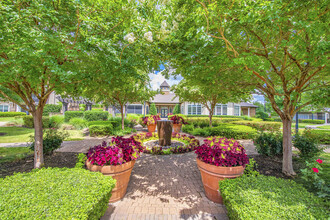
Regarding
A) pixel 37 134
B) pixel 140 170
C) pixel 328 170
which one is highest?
pixel 37 134

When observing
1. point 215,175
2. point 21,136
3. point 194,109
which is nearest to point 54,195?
point 215,175

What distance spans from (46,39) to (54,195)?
2.63 metres

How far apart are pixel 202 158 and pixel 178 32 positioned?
326cm

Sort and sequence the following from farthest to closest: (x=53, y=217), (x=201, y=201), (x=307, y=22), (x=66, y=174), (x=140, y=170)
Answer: (x=140, y=170)
(x=201, y=201)
(x=66, y=174)
(x=307, y=22)
(x=53, y=217)

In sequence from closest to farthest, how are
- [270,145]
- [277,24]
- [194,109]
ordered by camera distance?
[277,24] → [270,145] → [194,109]

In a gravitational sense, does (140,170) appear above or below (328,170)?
below

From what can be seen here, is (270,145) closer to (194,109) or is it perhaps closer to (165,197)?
(165,197)

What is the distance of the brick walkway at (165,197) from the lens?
263 centimetres

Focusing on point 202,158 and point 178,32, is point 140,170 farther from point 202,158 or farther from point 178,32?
point 178,32

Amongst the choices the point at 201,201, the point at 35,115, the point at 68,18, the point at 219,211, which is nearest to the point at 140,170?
the point at 201,201

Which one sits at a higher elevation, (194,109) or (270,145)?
(194,109)

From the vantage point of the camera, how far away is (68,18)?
3346mm

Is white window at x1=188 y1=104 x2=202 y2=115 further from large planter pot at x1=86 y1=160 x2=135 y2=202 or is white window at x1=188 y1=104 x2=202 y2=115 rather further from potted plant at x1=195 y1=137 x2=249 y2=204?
large planter pot at x1=86 y1=160 x2=135 y2=202

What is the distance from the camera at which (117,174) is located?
2.97 meters
